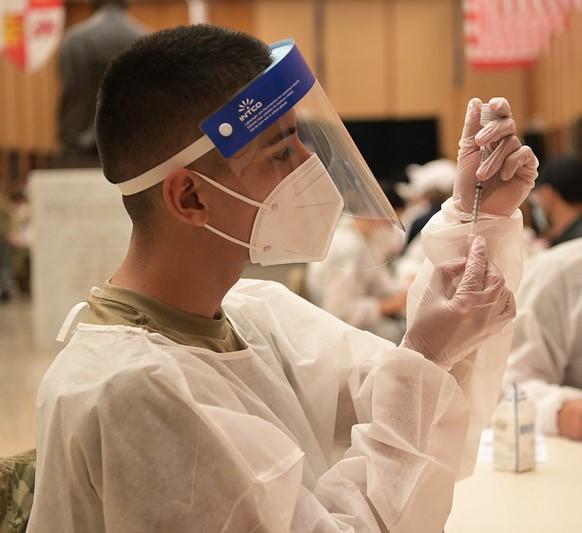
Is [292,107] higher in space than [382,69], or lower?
higher

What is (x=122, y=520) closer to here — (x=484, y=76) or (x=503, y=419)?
(x=503, y=419)

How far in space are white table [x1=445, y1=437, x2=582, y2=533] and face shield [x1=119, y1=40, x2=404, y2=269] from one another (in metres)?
0.62

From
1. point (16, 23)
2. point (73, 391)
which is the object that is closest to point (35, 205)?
point (16, 23)

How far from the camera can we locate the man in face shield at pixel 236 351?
1.42m

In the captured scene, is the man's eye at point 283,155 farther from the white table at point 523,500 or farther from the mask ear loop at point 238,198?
the white table at point 523,500

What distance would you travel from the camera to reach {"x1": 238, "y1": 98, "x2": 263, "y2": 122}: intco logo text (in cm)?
160

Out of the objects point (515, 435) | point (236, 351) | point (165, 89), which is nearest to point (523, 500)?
point (515, 435)

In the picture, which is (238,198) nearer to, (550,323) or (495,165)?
(495,165)

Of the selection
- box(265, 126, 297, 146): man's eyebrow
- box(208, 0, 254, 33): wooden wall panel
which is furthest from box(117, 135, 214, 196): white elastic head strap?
box(208, 0, 254, 33): wooden wall panel

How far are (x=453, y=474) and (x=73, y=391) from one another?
0.63 meters

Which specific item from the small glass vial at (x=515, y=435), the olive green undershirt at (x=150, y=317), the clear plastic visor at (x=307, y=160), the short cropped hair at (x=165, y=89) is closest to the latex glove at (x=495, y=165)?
the clear plastic visor at (x=307, y=160)

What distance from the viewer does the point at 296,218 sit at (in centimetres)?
176

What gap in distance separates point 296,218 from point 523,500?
878mm

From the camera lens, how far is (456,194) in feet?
6.15
